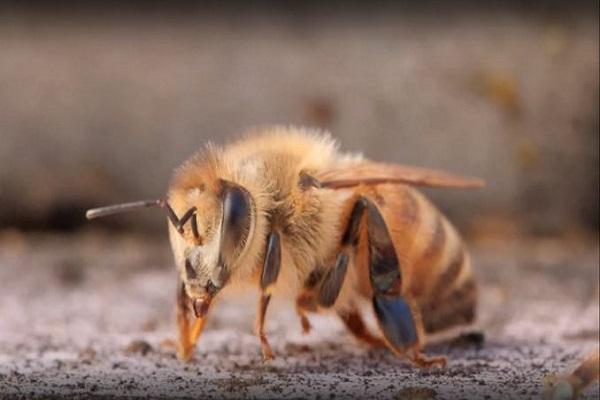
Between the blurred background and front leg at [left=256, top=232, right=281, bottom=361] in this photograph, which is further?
the blurred background

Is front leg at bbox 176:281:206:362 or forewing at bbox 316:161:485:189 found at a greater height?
forewing at bbox 316:161:485:189

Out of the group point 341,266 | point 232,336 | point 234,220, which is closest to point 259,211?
point 234,220

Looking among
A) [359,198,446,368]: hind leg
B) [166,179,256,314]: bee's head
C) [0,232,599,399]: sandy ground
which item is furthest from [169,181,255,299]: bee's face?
[359,198,446,368]: hind leg

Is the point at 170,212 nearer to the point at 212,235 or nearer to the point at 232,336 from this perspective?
the point at 212,235

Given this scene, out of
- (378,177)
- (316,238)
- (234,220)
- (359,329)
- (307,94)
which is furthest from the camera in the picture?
(307,94)

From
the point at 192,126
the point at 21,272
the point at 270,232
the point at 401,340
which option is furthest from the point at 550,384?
the point at 192,126

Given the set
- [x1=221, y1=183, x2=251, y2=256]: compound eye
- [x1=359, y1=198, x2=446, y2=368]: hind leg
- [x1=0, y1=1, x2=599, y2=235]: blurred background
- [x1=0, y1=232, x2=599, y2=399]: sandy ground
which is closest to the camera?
[x1=0, y1=232, x2=599, y2=399]: sandy ground

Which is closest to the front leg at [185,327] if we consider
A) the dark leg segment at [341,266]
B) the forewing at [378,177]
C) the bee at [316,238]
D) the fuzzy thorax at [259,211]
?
the bee at [316,238]

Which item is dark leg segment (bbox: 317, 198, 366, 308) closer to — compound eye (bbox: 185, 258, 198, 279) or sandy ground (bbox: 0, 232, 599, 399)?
sandy ground (bbox: 0, 232, 599, 399)
